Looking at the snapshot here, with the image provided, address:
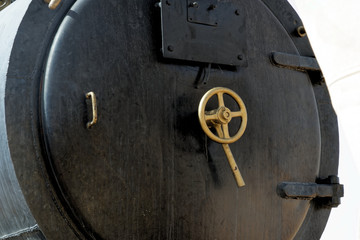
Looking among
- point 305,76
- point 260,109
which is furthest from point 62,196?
point 305,76

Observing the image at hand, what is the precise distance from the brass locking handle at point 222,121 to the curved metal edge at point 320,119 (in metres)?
0.58

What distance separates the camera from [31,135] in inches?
71.0

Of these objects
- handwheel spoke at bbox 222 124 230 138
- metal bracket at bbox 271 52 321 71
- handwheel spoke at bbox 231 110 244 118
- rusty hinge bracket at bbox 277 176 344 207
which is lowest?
rusty hinge bracket at bbox 277 176 344 207

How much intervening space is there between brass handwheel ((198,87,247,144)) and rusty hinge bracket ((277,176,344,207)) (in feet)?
1.21

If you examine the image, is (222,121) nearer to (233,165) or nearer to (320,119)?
(233,165)

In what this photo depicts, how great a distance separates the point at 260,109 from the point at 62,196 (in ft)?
2.78

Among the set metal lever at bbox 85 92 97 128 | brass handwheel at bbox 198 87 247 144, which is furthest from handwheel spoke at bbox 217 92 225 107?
metal lever at bbox 85 92 97 128

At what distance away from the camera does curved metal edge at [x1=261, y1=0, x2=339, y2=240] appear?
252cm

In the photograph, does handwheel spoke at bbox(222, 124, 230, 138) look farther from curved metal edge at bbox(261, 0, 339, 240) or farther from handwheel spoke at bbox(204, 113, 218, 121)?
curved metal edge at bbox(261, 0, 339, 240)

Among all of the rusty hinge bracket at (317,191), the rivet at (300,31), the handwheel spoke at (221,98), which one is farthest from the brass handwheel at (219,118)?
the rivet at (300,31)

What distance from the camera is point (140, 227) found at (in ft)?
6.40

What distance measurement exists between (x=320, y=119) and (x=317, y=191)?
12.7 inches

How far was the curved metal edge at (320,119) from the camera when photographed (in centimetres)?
252

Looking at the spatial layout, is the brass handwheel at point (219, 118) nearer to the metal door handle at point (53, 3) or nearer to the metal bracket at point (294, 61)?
the metal bracket at point (294, 61)
